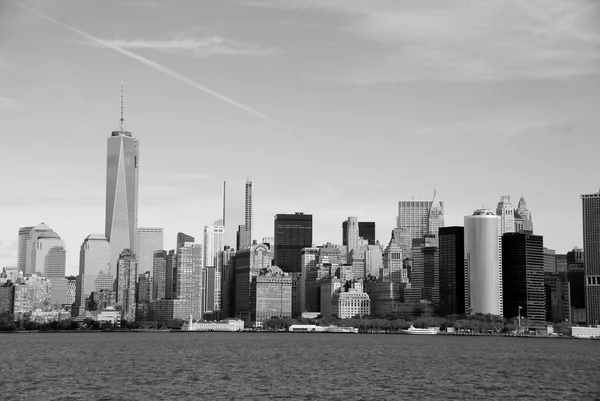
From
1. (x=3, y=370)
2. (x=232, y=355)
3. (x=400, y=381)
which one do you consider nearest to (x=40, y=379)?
(x=3, y=370)

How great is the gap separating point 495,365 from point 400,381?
108ft

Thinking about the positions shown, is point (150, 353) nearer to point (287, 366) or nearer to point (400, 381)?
point (287, 366)

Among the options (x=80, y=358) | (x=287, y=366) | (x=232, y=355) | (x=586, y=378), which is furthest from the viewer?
(x=232, y=355)

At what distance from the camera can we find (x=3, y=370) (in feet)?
367

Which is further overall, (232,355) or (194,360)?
(232,355)

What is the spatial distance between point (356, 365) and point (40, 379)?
41.1 metres

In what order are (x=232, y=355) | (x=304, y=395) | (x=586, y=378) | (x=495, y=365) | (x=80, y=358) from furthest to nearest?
(x=232, y=355) < (x=80, y=358) < (x=495, y=365) < (x=586, y=378) < (x=304, y=395)

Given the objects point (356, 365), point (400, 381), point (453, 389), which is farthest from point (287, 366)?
point (453, 389)

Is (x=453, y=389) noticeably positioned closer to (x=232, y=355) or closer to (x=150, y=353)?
(x=232, y=355)

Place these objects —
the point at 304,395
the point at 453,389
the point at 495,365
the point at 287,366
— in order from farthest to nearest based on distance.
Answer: the point at 495,365
the point at 287,366
the point at 453,389
the point at 304,395

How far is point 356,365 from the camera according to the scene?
400 ft

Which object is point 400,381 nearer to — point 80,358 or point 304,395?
point 304,395

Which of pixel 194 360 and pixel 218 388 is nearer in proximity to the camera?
pixel 218 388

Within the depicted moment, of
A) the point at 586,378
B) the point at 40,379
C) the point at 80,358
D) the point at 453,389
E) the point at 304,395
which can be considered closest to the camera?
the point at 304,395
